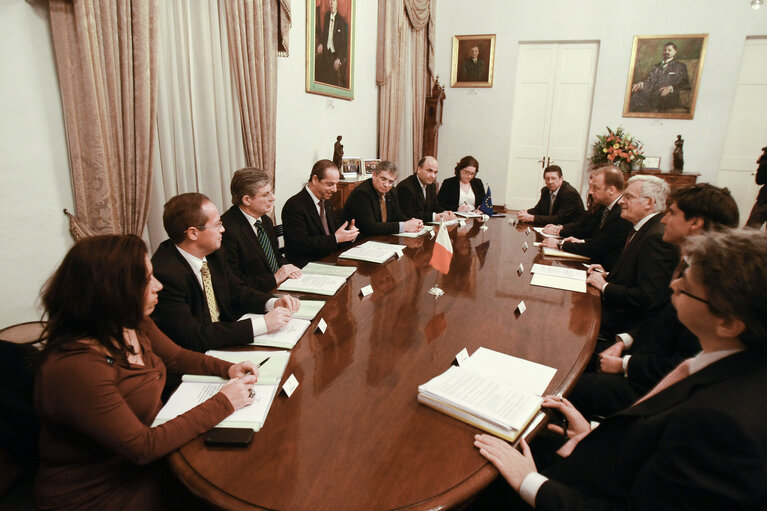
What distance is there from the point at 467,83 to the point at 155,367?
25.9ft

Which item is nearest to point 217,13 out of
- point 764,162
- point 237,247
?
point 237,247

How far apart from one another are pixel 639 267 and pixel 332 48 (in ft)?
13.9

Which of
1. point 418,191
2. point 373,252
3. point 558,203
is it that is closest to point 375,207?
point 418,191

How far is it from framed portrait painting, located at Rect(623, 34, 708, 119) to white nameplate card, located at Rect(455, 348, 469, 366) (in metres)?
7.36

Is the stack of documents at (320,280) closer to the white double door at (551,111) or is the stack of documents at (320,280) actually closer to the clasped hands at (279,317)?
the clasped hands at (279,317)

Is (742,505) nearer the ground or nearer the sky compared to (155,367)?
nearer the sky

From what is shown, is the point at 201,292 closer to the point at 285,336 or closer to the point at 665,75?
the point at 285,336

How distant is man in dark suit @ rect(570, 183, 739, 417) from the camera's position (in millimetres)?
1869

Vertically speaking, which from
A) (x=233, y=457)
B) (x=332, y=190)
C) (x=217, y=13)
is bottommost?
(x=233, y=457)

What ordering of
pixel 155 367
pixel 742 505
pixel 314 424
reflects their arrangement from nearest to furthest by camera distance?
pixel 742 505 → pixel 314 424 → pixel 155 367

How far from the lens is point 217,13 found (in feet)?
11.6

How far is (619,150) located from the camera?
7.12 m

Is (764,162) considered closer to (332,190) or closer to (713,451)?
(332,190)

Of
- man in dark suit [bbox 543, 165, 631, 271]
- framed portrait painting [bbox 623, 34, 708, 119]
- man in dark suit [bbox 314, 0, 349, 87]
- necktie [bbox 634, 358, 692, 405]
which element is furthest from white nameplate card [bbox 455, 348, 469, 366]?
framed portrait painting [bbox 623, 34, 708, 119]
